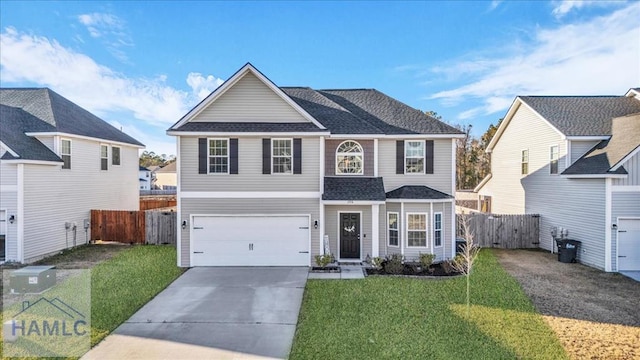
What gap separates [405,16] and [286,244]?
13718 millimetres

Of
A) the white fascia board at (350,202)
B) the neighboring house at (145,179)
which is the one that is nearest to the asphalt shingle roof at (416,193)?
the white fascia board at (350,202)

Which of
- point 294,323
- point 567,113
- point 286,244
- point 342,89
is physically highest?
point 342,89

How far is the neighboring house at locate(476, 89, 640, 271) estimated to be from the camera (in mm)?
11406

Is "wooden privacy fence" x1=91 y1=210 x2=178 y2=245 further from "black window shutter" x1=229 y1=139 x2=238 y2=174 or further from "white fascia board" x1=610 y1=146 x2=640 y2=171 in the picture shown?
"white fascia board" x1=610 y1=146 x2=640 y2=171

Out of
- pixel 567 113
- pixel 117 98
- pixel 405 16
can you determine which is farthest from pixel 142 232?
pixel 567 113

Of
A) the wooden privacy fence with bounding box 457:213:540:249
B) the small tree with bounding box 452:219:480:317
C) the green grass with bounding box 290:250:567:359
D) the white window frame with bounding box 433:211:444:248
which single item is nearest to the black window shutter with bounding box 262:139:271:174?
the green grass with bounding box 290:250:567:359

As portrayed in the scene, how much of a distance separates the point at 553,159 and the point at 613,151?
2.63m

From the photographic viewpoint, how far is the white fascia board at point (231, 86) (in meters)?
11.6

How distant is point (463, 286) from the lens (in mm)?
9688

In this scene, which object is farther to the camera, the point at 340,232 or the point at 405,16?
the point at 405,16

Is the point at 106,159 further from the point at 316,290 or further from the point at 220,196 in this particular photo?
the point at 316,290

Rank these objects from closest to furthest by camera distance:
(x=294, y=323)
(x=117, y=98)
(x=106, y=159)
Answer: (x=294, y=323), (x=106, y=159), (x=117, y=98)

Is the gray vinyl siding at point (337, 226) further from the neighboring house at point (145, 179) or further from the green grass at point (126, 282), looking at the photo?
the neighboring house at point (145, 179)

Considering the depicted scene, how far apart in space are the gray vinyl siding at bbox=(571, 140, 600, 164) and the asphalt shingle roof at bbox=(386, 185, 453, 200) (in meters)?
6.22
